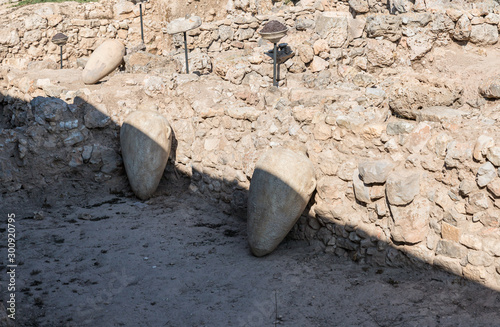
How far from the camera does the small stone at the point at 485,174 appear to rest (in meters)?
4.20

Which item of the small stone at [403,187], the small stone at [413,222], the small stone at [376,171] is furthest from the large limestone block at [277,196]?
the small stone at [413,222]

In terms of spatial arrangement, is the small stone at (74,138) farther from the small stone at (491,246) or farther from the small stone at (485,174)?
the small stone at (491,246)

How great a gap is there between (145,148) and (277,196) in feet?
7.70

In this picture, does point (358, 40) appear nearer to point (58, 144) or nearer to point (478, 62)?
point (478, 62)

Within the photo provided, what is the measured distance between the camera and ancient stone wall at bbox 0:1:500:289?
451 centimetres

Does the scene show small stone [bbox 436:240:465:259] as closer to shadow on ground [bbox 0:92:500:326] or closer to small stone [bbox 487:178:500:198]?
shadow on ground [bbox 0:92:500:326]

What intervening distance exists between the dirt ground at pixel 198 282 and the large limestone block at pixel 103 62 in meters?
2.59

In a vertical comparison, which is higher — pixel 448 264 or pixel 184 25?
pixel 184 25

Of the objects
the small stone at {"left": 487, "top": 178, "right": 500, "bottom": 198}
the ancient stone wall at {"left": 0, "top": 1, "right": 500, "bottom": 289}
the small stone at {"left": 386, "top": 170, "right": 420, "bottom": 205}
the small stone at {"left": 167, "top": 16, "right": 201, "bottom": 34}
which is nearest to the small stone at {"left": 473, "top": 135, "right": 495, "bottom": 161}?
the ancient stone wall at {"left": 0, "top": 1, "right": 500, "bottom": 289}

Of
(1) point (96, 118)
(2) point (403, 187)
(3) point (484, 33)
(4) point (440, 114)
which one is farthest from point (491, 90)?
(1) point (96, 118)

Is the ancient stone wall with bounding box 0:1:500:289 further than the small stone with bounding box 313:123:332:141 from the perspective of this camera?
No

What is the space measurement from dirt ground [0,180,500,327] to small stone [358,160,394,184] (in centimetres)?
91

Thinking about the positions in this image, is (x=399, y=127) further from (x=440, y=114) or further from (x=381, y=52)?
(x=381, y=52)

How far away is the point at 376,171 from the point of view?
4.84 m
